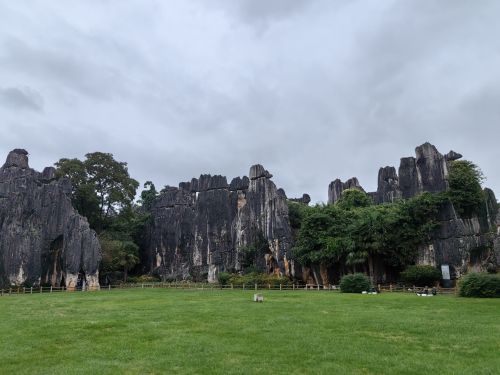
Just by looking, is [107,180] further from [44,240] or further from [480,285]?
[480,285]

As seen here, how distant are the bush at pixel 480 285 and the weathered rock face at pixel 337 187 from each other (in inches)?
2236

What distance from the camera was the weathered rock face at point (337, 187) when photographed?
88.9 m

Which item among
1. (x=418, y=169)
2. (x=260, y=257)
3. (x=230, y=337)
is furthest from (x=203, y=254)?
(x=230, y=337)

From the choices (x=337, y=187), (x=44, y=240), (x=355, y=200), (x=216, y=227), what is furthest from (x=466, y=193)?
(x=44, y=240)

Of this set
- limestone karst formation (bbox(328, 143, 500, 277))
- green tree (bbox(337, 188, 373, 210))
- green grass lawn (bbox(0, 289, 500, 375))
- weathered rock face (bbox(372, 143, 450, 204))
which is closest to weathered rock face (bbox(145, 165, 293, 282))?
green tree (bbox(337, 188, 373, 210))

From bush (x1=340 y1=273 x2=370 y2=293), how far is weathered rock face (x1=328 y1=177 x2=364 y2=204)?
51191 millimetres

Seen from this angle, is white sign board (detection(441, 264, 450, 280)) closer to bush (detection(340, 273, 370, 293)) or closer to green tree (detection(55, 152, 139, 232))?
bush (detection(340, 273, 370, 293))

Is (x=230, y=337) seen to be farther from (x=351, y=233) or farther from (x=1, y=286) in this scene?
(x=1, y=286)

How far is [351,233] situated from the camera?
49.0 meters

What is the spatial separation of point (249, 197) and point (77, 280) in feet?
80.6

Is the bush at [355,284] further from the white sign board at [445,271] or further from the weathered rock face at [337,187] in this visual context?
the weathered rock face at [337,187]

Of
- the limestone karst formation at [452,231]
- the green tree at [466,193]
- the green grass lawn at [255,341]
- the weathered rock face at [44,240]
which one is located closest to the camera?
the green grass lawn at [255,341]

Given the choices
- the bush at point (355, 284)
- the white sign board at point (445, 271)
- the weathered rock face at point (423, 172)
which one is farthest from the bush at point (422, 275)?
the weathered rock face at point (423, 172)

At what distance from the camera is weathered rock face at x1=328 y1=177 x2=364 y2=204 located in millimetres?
88875
